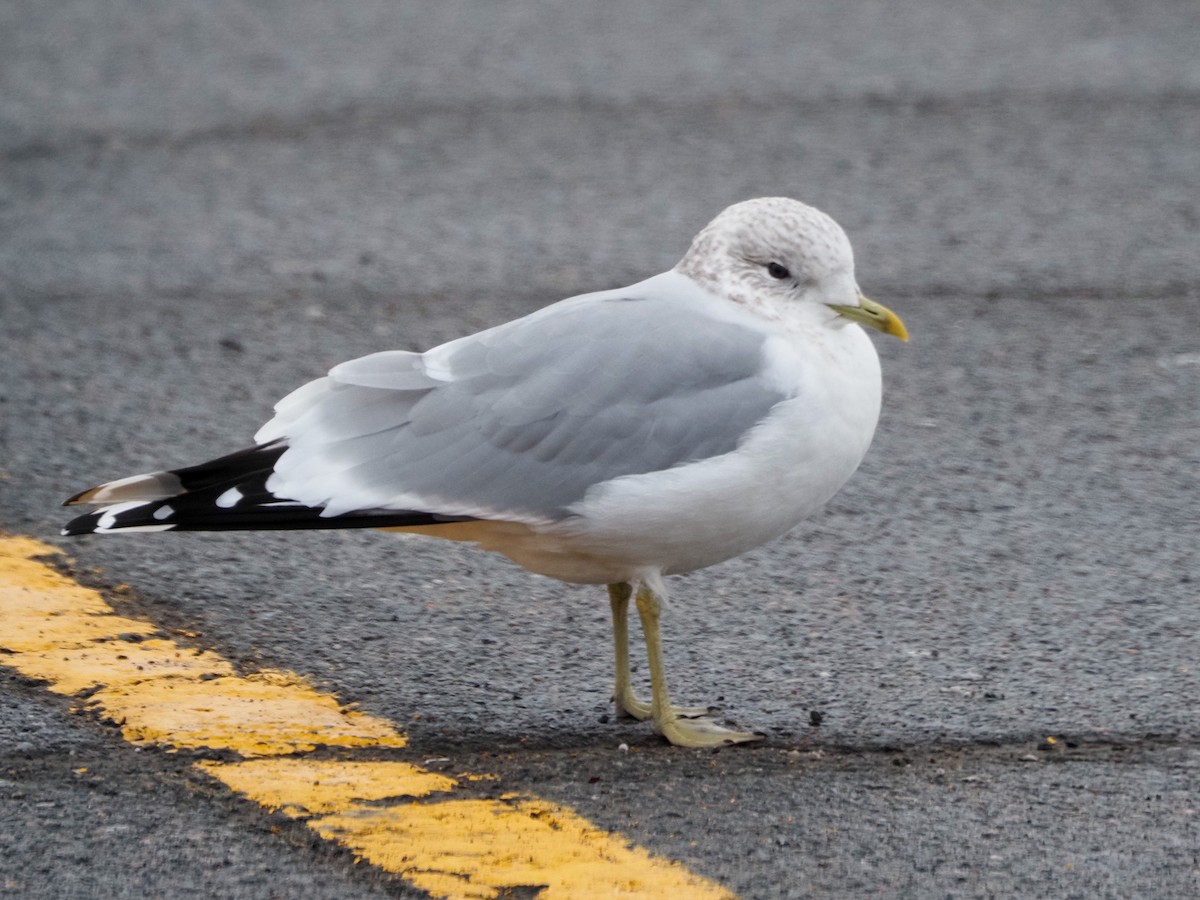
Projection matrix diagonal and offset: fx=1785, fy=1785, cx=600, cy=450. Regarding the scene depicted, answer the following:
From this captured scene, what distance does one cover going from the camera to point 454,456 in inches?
124

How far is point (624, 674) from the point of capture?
3.33 m

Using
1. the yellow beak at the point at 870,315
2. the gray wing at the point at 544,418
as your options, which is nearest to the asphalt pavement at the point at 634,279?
the gray wing at the point at 544,418

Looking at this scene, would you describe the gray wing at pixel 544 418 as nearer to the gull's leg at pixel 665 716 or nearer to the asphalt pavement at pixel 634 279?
the gull's leg at pixel 665 716

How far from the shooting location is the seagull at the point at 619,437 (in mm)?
3045

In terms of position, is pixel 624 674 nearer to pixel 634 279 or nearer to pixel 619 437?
pixel 619 437

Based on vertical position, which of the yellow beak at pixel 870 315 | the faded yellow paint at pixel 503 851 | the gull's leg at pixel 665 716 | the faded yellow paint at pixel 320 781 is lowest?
the faded yellow paint at pixel 503 851

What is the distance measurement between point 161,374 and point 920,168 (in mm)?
3197

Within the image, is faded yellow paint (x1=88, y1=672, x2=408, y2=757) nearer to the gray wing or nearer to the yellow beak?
the gray wing

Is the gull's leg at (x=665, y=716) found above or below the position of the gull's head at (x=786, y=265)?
below

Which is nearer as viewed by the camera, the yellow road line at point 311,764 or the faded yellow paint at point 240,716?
the yellow road line at point 311,764

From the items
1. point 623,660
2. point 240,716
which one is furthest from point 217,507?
point 623,660

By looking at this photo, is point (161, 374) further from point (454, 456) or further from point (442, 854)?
point (442, 854)

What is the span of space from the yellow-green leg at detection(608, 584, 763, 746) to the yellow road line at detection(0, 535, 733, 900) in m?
0.36

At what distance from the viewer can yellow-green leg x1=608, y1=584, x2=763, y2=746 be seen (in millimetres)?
3184
